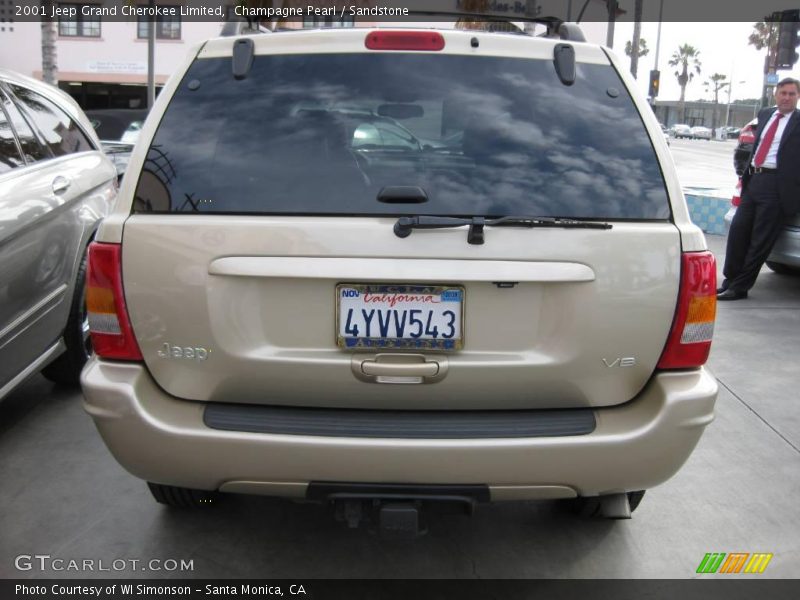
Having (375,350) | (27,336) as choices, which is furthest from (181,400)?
(27,336)

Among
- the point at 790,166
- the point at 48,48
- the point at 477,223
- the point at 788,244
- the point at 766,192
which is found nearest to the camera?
the point at 477,223

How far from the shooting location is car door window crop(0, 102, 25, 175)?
156 inches

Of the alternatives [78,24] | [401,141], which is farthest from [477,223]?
[78,24]

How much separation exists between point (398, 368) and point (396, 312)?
0.55 feet

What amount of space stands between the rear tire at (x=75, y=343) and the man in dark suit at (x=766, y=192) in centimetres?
541

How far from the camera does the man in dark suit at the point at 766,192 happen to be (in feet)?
22.4

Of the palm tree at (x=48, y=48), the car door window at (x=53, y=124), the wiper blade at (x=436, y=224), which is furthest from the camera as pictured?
the palm tree at (x=48, y=48)

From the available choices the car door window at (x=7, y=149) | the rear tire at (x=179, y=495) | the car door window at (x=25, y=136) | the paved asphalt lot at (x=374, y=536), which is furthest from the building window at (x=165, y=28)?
the rear tire at (x=179, y=495)

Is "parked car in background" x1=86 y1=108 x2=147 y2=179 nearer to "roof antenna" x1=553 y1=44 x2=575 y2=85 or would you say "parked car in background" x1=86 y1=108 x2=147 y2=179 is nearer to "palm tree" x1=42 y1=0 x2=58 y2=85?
"palm tree" x1=42 y1=0 x2=58 y2=85

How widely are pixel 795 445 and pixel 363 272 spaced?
2867mm

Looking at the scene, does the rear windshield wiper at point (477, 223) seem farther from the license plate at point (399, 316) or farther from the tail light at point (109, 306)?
the tail light at point (109, 306)

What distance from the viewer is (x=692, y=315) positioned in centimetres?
246
